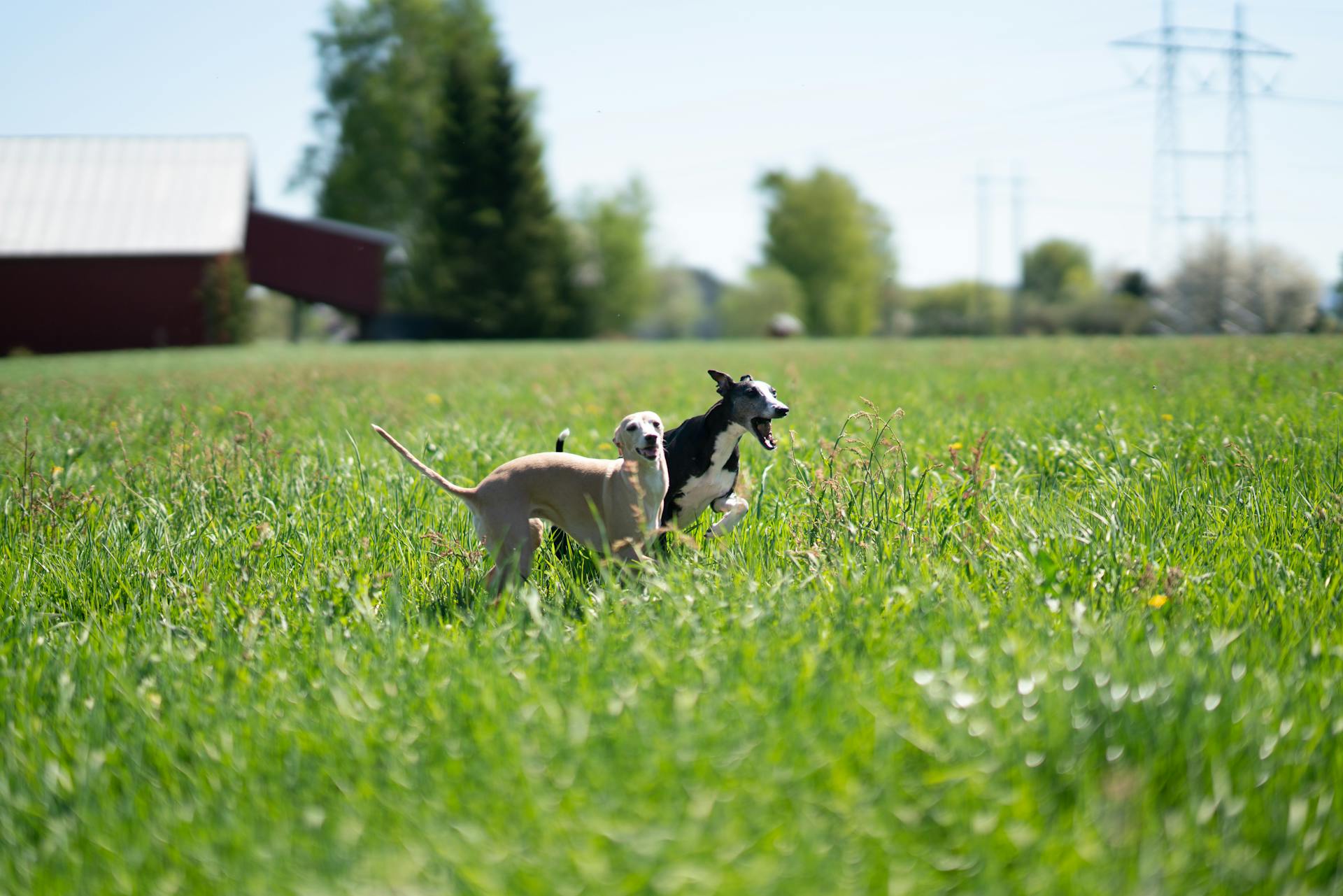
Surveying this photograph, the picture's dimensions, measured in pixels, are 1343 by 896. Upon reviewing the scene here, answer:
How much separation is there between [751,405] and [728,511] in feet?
1.59

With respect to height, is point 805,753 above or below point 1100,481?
below

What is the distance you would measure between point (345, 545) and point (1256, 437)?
531cm

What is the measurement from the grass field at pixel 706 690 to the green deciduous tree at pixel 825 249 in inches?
2727

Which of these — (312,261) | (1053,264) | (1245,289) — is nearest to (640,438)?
(312,261)

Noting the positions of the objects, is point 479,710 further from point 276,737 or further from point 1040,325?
point 1040,325

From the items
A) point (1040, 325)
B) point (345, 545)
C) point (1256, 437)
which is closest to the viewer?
point (345, 545)

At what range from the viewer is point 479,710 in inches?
89.1

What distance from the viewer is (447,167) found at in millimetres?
46875

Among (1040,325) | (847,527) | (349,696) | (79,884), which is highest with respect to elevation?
(1040,325)

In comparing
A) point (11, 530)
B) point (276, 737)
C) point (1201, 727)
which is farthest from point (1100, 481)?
point (11, 530)

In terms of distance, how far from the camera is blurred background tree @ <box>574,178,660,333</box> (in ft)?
207

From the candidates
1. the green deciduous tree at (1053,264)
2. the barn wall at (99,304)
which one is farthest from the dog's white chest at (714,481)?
the green deciduous tree at (1053,264)

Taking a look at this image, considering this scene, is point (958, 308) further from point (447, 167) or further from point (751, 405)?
point (751, 405)

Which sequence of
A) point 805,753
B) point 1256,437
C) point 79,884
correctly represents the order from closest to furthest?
point 79,884
point 805,753
point 1256,437
